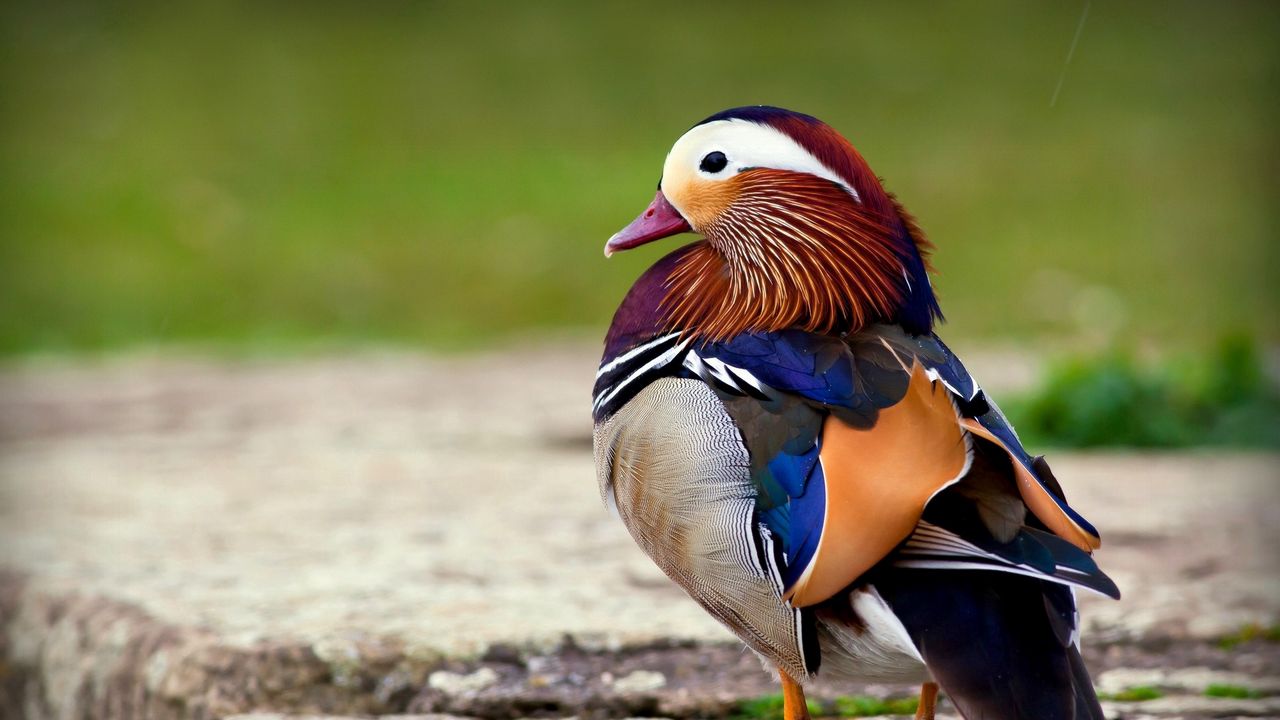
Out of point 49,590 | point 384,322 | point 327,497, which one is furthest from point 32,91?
point 49,590

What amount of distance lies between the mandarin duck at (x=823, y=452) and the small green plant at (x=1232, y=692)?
532 millimetres

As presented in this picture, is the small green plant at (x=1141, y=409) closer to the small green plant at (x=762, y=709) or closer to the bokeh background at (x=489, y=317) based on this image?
the bokeh background at (x=489, y=317)

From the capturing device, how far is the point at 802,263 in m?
1.78

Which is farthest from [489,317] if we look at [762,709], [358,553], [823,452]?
[823,452]

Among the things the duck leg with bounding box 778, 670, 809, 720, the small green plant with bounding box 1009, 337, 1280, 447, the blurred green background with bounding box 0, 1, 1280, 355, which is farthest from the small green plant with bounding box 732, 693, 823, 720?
the blurred green background with bounding box 0, 1, 1280, 355

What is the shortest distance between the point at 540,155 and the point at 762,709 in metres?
6.53

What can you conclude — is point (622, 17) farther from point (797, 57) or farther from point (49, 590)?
point (49, 590)

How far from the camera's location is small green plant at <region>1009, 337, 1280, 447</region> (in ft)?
12.5

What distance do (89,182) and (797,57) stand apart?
4.35m

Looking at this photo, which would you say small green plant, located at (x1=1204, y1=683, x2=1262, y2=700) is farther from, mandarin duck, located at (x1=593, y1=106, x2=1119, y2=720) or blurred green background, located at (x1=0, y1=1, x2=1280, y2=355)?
blurred green background, located at (x1=0, y1=1, x2=1280, y2=355)

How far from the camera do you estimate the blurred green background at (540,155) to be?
6641mm

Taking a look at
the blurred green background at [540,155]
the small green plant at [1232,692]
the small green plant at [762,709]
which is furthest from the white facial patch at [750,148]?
the blurred green background at [540,155]

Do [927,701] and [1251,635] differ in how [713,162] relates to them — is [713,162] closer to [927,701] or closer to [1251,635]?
[927,701]

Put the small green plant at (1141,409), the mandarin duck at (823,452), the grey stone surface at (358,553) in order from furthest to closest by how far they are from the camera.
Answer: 1. the small green plant at (1141,409)
2. the grey stone surface at (358,553)
3. the mandarin duck at (823,452)
